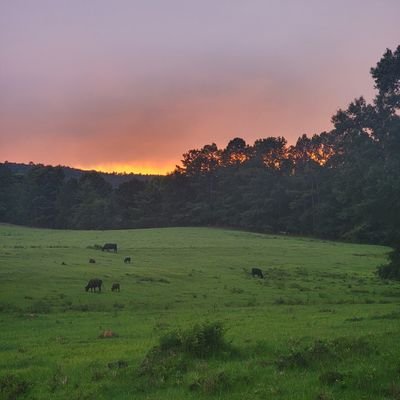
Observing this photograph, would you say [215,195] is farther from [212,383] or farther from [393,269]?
[212,383]

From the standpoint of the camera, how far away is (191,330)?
14.2 m

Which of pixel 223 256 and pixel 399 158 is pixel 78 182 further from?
pixel 399 158

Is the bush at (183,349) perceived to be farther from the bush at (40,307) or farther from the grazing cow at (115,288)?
the grazing cow at (115,288)

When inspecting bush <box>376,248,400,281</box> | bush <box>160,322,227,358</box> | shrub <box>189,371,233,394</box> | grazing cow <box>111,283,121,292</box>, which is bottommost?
grazing cow <box>111,283,121,292</box>

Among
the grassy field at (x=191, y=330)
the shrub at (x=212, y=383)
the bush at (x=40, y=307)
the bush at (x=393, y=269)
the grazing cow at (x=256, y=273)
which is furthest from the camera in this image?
the grazing cow at (x=256, y=273)

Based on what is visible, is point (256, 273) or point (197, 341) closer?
point (197, 341)

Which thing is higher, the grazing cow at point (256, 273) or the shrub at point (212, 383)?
the shrub at point (212, 383)

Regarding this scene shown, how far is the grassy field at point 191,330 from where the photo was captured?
11.0 m

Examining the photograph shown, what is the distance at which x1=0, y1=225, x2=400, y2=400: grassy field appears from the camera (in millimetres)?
10977

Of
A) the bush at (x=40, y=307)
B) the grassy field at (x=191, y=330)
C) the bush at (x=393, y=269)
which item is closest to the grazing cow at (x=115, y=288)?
the grassy field at (x=191, y=330)

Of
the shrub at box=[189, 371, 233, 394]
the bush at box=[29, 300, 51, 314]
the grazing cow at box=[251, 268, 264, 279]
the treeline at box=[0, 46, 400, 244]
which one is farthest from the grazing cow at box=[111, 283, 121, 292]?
the treeline at box=[0, 46, 400, 244]

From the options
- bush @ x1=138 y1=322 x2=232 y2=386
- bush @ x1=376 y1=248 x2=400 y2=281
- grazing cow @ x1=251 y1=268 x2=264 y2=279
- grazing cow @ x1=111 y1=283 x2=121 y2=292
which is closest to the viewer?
bush @ x1=138 y1=322 x2=232 y2=386

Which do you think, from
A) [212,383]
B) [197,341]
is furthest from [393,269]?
[212,383]

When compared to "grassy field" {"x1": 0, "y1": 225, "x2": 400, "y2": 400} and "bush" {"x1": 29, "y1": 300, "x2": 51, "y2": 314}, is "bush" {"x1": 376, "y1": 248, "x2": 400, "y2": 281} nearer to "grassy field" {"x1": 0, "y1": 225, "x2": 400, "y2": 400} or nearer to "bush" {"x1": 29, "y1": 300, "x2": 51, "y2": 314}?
"grassy field" {"x1": 0, "y1": 225, "x2": 400, "y2": 400}
